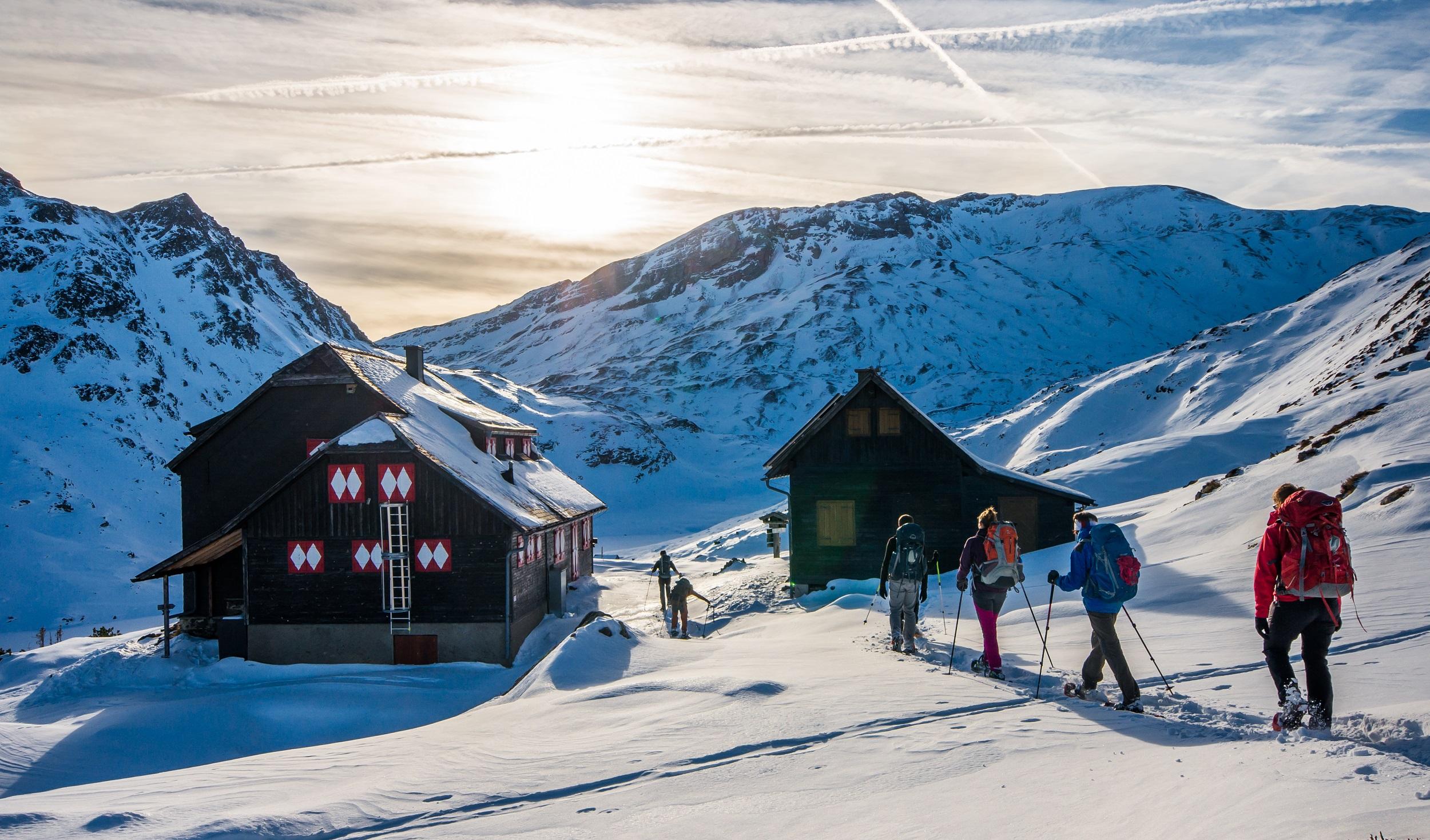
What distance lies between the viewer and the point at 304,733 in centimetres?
1633

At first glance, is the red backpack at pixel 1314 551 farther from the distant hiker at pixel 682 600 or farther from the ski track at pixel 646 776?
the distant hiker at pixel 682 600

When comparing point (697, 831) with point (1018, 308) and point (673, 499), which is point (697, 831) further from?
point (1018, 308)

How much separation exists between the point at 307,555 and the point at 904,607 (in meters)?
16.5

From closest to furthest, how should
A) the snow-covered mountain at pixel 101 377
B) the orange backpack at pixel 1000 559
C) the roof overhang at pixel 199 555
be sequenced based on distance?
the orange backpack at pixel 1000 559
the roof overhang at pixel 199 555
the snow-covered mountain at pixel 101 377

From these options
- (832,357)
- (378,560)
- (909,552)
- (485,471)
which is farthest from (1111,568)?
(832,357)

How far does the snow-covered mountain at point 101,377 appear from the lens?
48.3 meters

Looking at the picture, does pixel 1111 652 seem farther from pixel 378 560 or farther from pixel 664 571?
pixel 378 560

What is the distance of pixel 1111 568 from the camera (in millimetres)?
8672

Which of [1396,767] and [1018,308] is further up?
[1018,308]

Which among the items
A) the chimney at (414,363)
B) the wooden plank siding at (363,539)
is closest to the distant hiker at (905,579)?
the wooden plank siding at (363,539)

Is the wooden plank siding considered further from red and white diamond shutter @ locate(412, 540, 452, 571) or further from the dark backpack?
the dark backpack

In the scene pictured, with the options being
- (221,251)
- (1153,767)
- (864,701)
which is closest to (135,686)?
(864,701)

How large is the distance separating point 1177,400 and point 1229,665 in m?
52.3

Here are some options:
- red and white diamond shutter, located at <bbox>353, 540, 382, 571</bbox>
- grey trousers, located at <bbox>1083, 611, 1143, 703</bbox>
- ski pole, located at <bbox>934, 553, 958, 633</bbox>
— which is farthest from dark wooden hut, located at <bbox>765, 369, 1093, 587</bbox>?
grey trousers, located at <bbox>1083, 611, 1143, 703</bbox>
